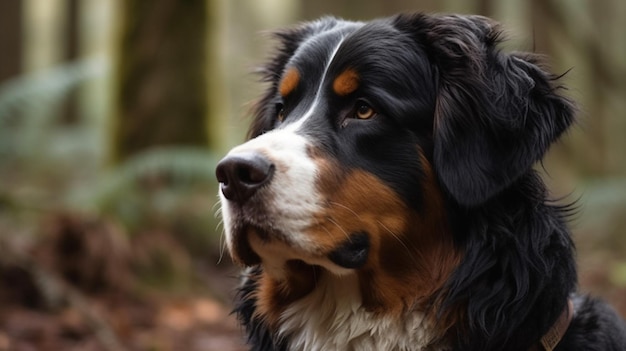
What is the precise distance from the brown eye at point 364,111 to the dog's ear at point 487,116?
300mm

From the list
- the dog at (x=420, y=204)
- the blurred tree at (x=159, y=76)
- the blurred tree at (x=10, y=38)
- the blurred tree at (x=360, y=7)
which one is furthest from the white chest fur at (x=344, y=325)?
the blurred tree at (x=10, y=38)

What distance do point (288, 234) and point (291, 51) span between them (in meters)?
1.52

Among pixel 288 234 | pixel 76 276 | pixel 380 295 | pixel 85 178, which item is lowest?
pixel 85 178

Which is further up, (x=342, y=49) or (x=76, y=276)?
(x=342, y=49)

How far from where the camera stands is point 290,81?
13.6ft

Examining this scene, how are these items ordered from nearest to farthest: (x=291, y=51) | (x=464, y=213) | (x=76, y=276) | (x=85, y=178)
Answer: (x=464, y=213), (x=291, y=51), (x=76, y=276), (x=85, y=178)

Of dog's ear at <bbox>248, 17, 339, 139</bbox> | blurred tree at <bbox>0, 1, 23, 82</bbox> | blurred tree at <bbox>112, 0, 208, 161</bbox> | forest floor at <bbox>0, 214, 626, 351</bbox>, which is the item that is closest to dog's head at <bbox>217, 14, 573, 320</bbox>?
dog's ear at <bbox>248, 17, 339, 139</bbox>

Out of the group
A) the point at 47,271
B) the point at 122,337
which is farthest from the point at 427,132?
the point at 47,271

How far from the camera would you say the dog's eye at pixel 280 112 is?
4266 millimetres

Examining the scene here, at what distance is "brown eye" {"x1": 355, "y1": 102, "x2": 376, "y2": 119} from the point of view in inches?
149

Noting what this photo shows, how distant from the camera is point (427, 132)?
3779 mm

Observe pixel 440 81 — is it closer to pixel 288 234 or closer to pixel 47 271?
pixel 288 234

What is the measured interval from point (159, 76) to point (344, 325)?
5.77 m

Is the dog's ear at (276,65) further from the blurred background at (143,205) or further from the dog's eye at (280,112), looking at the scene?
the blurred background at (143,205)
